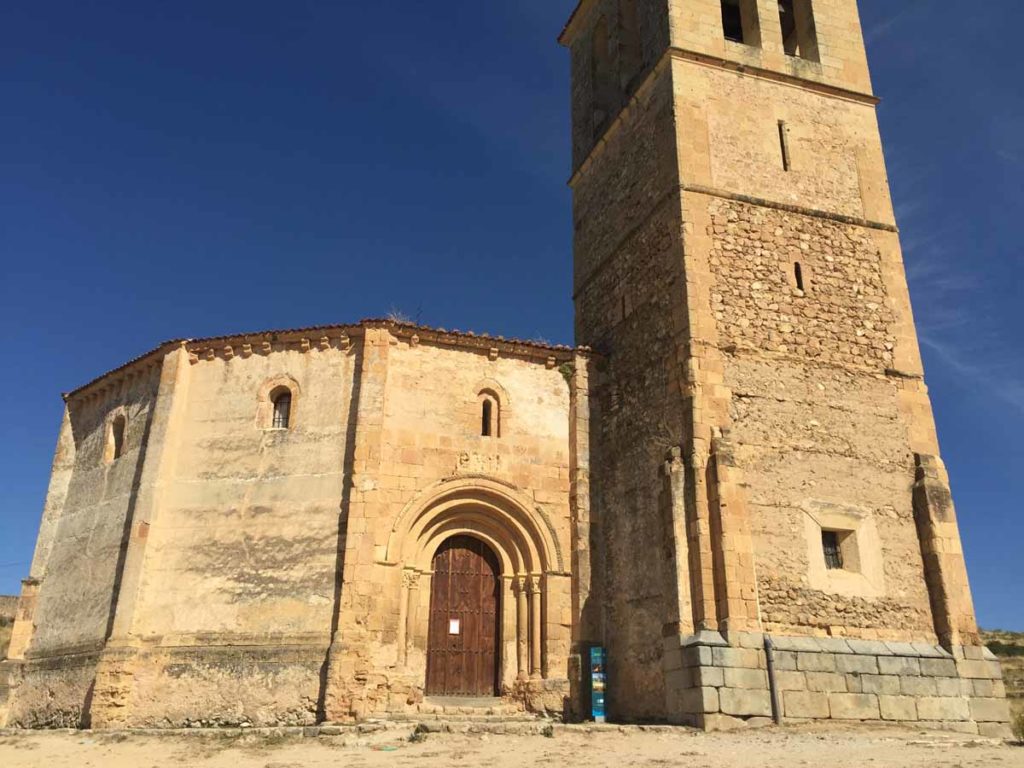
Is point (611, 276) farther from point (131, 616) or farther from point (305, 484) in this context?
point (131, 616)

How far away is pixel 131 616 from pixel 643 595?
26.8ft

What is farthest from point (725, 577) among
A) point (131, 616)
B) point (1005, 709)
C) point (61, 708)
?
point (61, 708)

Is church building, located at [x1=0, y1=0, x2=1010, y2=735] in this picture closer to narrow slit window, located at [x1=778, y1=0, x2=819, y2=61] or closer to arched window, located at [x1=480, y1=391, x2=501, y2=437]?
arched window, located at [x1=480, y1=391, x2=501, y2=437]

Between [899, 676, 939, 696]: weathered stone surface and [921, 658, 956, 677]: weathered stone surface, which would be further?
[921, 658, 956, 677]: weathered stone surface

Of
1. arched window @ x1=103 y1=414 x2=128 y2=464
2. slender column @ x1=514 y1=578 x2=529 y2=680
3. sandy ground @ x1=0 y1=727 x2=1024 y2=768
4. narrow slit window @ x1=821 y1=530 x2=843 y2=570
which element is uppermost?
arched window @ x1=103 y1=414 x2=128 y2=464

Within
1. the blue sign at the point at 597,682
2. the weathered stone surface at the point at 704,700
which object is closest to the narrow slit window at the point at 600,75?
the blue sign at the point at 597,682

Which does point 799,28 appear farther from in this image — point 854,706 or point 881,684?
point 854,706

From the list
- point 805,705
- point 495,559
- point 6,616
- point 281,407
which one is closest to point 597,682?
point 495,559

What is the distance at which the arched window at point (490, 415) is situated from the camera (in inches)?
616

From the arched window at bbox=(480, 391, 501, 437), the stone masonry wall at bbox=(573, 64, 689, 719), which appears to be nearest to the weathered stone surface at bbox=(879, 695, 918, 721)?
the stone masonry wall at bbox=(573, 64, 689, 719)

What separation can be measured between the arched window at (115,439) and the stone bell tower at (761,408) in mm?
8968

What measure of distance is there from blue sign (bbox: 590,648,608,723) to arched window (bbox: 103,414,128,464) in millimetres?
9546

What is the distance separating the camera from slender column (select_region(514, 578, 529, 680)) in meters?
14.5

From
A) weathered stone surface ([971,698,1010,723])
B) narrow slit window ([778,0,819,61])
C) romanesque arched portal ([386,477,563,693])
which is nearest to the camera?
weathered stone surface ([971,698,1010,723])
